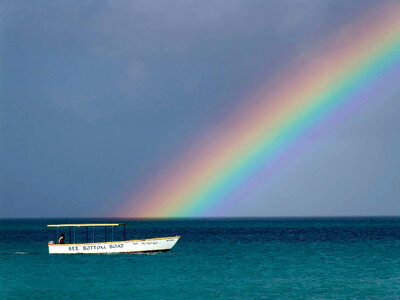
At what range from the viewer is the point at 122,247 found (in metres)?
65.0

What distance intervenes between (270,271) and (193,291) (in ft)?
41.2

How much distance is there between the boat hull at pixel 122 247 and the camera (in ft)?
212

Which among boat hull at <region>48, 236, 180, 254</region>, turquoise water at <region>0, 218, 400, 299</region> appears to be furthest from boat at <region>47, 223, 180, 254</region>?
turquoise water at <region>0, 218, 400, 299</region>

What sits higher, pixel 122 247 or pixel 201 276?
pixel 122 247

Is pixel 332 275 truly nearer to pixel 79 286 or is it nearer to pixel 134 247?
pixel 79 286

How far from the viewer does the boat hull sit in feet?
212

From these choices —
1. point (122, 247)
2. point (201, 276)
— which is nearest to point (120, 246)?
point (122, 247)

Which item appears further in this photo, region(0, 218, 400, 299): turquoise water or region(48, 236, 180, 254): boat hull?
region(48, 236, 180, 254): boat hull

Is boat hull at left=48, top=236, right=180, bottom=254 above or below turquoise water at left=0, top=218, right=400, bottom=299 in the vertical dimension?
above

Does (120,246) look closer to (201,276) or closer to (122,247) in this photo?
(122,247)

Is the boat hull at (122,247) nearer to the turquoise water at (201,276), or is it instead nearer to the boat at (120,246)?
the boat at (120,246)

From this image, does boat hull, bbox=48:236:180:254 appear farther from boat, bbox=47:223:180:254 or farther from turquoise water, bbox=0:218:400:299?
turquoise water, bbox=0:218:400:299

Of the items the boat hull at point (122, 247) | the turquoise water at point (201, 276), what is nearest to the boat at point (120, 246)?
the boat hull at point (122, 247)

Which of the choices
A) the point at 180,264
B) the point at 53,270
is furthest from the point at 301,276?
the point at 53,270
